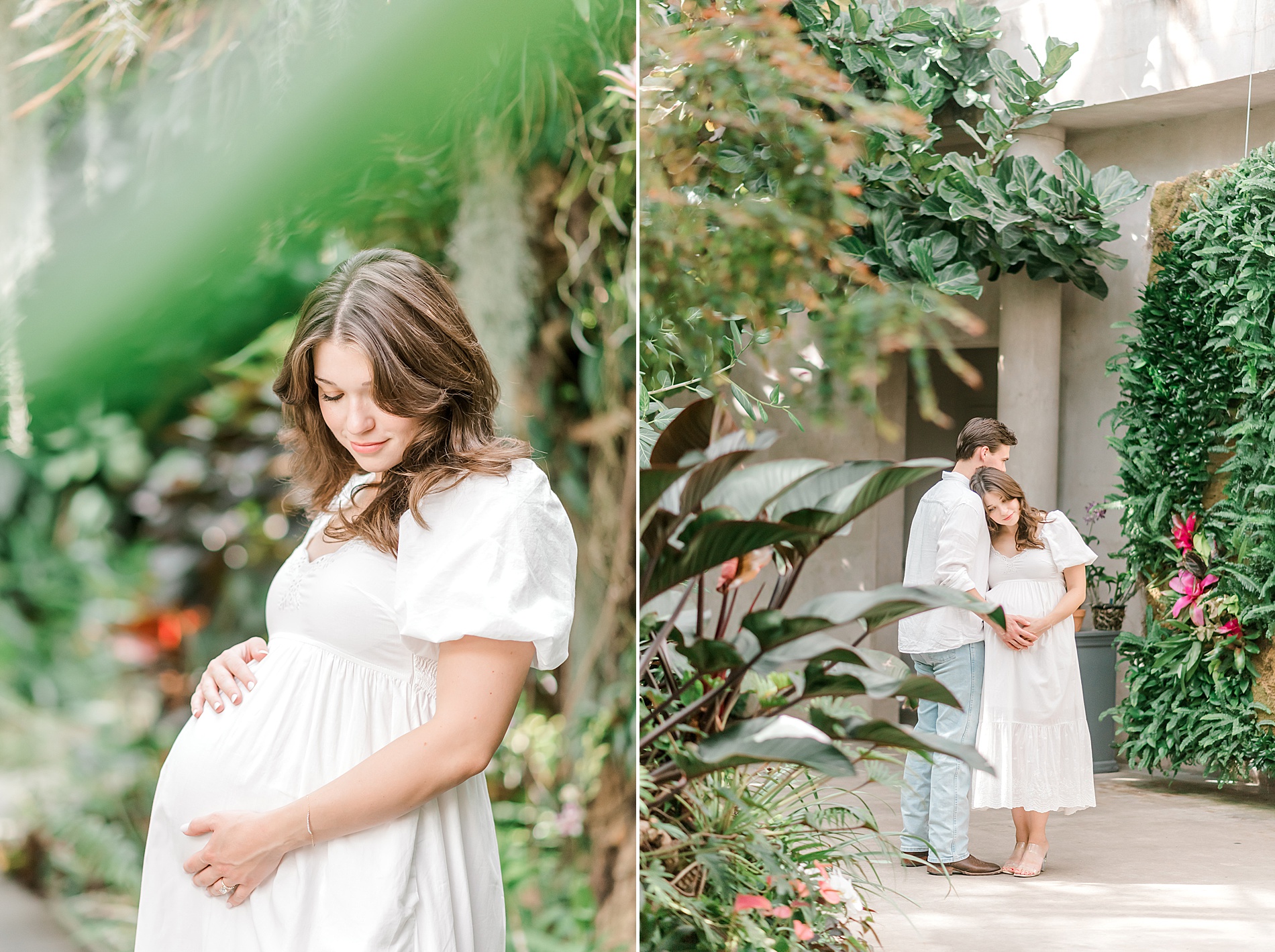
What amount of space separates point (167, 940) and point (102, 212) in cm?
83

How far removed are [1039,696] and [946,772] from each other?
0.49 m

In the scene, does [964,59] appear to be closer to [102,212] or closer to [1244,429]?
[1244,429]

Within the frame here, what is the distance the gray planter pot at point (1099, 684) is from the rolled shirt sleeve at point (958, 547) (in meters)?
2.36

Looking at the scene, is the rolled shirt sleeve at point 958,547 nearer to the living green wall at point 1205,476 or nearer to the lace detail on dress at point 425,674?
the living green wall at point 1205,476

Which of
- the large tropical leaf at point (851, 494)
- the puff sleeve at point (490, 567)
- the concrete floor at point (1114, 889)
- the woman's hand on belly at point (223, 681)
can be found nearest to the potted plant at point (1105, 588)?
the concrete floor at point (1114, 889)

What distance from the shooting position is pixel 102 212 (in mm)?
1334

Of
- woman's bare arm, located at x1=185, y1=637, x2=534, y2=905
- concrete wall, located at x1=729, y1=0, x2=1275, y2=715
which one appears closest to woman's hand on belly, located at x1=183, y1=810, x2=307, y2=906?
woman's bare arm, located at x1=185, y1=637, x2=534, y2=905

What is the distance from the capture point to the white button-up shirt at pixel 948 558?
3.79 metres

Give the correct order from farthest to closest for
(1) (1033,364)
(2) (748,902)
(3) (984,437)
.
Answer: (1) (1033,364) → (3) (984,437) → (2) (748,902)

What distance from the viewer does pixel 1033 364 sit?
20.4 ft

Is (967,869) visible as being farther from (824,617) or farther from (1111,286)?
(1111,286)

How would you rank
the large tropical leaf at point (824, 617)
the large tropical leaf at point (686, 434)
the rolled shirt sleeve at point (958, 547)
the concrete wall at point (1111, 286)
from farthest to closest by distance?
the concrete wall at point (1111, 286) < the rolled shirt sleeve at point (958, 547) < the large tropical leaf at point (686, 434) < the large tropical leaf at point (824, 617)

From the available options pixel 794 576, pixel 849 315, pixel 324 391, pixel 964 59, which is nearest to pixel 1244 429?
pixel 849 315

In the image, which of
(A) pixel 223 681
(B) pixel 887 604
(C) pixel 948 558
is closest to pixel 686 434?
(B) pixel 887 604
